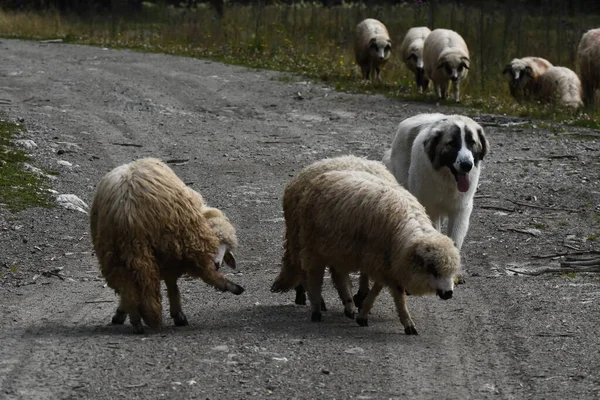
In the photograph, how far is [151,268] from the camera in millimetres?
8352

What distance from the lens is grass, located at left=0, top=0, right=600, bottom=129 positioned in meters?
22.3

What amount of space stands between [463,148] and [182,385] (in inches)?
163

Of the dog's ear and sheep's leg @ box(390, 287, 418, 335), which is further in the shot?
the dog's ear

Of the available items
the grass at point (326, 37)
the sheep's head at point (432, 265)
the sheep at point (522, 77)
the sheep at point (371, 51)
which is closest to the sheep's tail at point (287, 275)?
the sheep's head at point (432, 265)

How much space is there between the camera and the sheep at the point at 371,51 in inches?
925

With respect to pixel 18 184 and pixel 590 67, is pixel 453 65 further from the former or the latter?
pixel 18 184

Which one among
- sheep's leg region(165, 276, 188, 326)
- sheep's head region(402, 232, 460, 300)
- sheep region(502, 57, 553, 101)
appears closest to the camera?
sheep's head region(402, 232, 460, 300)

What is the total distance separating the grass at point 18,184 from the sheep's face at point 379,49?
9.71m

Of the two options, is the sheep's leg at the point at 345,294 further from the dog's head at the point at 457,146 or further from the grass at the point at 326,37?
the grass at the point at 326,37

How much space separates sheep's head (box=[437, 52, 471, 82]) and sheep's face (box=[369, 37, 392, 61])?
2.73m

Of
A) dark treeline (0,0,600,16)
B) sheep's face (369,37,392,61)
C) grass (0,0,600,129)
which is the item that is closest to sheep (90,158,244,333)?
grass (0,0,600,129)

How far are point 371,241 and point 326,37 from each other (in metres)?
21.4

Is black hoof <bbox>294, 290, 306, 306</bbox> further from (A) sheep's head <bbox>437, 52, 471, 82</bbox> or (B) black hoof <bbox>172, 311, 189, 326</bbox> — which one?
(A) sheep's head <bbox>437, 52, 471, 82</bbox>

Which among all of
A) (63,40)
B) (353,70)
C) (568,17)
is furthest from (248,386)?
(568,17)
